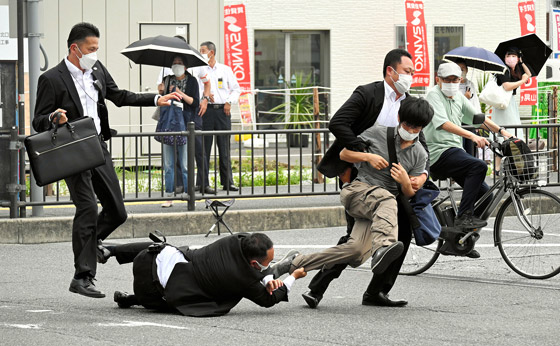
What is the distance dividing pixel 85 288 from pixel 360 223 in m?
1.93

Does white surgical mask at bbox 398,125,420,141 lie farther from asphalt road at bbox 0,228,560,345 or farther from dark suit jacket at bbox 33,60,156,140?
dark suit jacket at bbox 33,60,156,140

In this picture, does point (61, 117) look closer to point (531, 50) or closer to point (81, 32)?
point (81, 32)

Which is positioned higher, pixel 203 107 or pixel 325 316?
pixel 203 107

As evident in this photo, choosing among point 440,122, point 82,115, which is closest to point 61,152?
point 82,115

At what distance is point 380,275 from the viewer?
8.46 meters

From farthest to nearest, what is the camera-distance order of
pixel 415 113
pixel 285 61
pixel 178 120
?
pixel 285 61, pixel 178 120, pixel 415 113

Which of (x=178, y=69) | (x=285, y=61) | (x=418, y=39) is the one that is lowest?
(x=178, y=69)

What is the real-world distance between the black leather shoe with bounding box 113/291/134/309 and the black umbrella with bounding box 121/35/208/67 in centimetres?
663

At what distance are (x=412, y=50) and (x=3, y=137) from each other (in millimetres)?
12322

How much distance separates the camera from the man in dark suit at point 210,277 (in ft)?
25.5

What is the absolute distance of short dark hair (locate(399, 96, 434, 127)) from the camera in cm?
802

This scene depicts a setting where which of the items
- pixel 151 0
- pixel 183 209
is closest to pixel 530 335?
pixel 183 209

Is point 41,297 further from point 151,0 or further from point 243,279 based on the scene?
point 151,0

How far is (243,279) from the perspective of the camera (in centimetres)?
775
